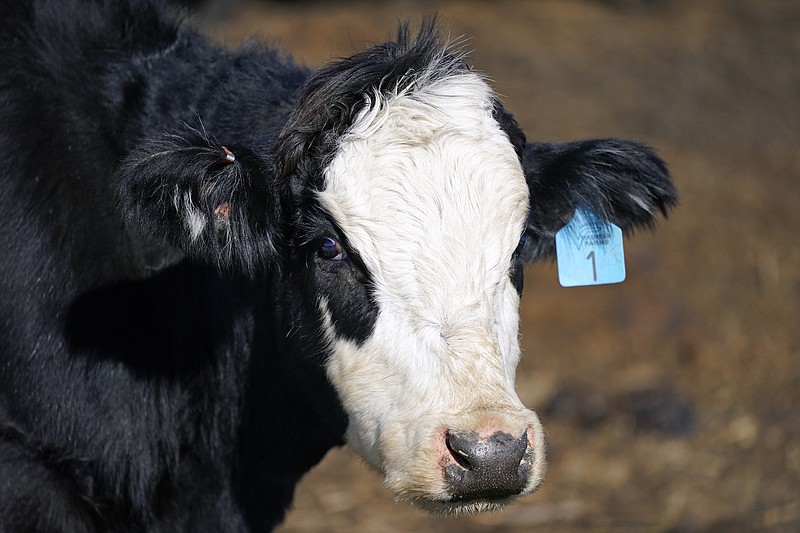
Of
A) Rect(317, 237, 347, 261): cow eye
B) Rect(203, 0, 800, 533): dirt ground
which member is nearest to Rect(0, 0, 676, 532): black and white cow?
Rect(317, 237, 347, 261): cow eye

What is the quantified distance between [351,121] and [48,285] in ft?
3.88

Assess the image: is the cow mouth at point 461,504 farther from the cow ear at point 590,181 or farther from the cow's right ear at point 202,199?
the cow ear at point 590,181

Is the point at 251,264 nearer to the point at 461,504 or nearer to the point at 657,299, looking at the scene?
the point at 461,504

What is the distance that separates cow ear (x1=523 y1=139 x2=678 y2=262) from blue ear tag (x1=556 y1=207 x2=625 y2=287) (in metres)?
0.06

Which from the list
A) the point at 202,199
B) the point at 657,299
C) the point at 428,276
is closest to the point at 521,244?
the point at 428,276

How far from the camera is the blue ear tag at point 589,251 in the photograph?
13.0ft

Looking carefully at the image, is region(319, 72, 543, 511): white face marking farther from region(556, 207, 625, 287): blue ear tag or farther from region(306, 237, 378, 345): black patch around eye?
region(556, 207, 625, 287): blue ear tag

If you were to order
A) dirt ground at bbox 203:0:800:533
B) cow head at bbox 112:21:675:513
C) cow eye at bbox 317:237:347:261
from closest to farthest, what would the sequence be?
cow head at bbox 112:21:675:513 → cow eye at bbox 317:237:347:261 → dirt ground at bbox 203:0:800:533

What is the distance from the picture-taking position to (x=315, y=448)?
12.9ft

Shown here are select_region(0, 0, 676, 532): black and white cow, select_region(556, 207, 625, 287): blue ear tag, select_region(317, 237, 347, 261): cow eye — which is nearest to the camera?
select_region(0, 0, 676, 532): black and white cow

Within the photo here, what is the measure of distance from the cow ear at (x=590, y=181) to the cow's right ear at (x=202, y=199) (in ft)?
3.09

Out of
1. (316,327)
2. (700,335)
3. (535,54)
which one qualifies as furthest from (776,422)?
(535,54)

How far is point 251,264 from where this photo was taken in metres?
3.39

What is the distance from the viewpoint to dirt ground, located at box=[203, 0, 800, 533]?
637 cm
